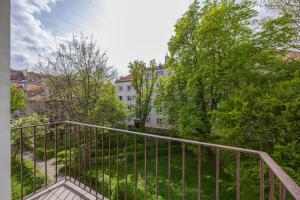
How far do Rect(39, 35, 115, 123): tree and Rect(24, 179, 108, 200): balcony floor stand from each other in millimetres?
5509

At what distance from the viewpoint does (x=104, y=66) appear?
8.41 m

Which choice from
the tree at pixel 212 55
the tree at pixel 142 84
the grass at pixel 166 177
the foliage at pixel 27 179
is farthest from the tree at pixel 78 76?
the tree at pixel 142 84

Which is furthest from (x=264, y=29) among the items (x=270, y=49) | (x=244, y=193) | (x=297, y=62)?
(x=244, y=193)

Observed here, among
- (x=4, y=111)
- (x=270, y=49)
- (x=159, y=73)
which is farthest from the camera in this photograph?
(x=159, y=73)

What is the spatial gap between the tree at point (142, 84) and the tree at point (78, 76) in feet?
→ 19.4

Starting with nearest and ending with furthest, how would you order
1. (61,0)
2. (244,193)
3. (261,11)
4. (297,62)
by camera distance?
(61,0), (244,193), (297,62), (261,11)

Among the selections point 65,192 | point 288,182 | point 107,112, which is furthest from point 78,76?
point 288,182

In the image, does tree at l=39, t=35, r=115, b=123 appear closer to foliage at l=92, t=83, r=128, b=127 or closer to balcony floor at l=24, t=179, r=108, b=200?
foliage at l=92, t=83, r=128, b=127

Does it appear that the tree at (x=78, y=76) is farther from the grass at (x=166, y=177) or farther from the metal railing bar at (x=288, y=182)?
the metal railing bar at (x=288, y=182)

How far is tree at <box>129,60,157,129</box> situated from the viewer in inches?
571

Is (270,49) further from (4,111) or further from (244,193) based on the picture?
(4,111)

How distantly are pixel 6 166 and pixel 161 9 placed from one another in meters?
4.27

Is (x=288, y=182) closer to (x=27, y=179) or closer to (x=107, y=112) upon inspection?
(x=107, y=112)

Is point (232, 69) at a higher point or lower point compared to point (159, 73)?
lower
